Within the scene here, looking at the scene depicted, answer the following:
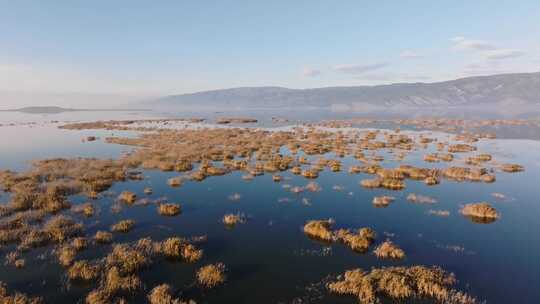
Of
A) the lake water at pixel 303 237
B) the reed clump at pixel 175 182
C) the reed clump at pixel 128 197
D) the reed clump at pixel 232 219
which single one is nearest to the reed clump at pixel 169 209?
the lake water at pixel 303 237

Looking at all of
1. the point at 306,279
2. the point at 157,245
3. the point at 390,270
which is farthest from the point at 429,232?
the point at 157,245

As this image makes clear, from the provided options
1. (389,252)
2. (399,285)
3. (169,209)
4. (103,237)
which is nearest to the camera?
(399,285)

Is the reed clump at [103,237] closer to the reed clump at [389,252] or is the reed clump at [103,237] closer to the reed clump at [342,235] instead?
the reed clump at [342,235]

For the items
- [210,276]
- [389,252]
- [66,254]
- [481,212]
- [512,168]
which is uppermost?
[512,168]

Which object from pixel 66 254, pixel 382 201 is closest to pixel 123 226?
pixel 66 254

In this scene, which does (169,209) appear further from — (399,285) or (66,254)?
(399,285)

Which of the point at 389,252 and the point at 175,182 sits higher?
the point at 175,182

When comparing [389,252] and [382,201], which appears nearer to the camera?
[389,252]
